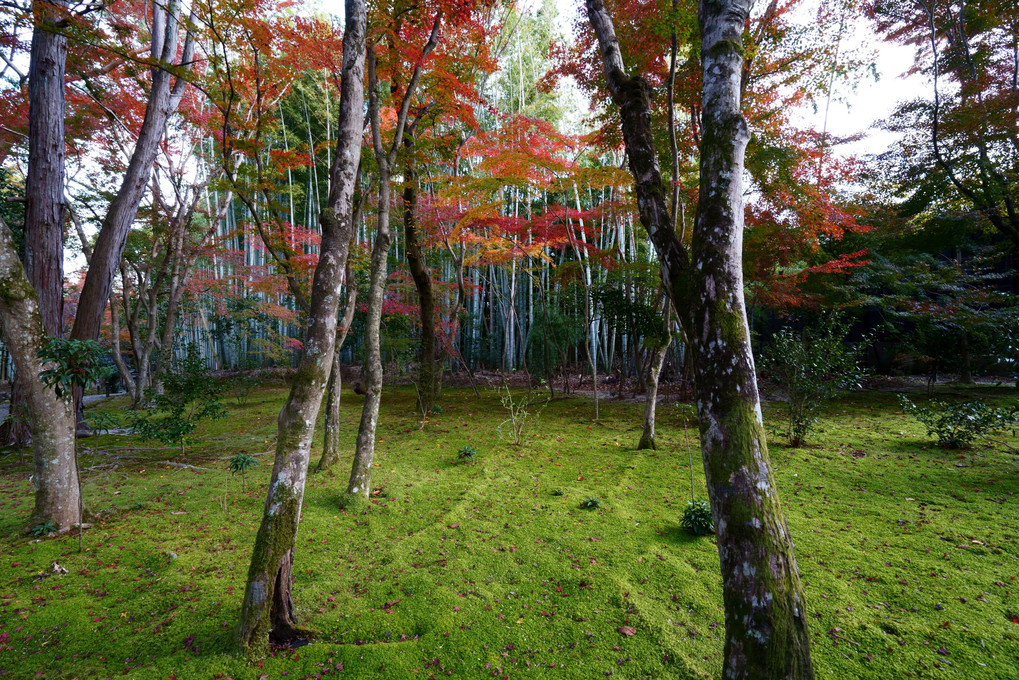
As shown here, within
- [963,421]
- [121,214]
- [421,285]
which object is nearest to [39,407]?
[121,214]

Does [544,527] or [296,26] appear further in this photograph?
[296,26]

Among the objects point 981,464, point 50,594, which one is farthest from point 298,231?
point 981,464

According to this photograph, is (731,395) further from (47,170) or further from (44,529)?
(47,170)

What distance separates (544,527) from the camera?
10.3 feet

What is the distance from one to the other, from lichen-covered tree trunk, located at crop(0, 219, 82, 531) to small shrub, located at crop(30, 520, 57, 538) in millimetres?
17

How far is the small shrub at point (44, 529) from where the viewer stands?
2770 mm

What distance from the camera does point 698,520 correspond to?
2943 mm

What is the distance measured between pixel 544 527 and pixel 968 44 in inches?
361

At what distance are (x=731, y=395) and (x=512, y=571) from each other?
6.04ft

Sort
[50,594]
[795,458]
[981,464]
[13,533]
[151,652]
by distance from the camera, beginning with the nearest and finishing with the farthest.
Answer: [151,652]
[50,594]
[13,533]
[981,464]
[795,458]

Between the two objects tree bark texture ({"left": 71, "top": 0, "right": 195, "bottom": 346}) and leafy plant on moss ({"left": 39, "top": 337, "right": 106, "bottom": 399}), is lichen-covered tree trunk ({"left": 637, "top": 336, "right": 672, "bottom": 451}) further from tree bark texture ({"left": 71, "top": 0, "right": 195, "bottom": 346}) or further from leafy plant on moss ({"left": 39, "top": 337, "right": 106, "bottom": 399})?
tree bark texture ({"left": 71, "top": 0, "right": 195, "bottom": 346})

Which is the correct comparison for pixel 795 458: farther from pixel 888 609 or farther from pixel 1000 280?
pixel 1000 280

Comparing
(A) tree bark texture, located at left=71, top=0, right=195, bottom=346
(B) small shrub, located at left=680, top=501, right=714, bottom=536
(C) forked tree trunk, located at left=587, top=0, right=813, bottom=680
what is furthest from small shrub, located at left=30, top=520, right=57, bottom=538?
(B) small shrub, located at left=680, top=501, right=714, bottom=536

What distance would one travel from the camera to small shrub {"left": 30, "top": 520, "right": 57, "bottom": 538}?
2770mm
